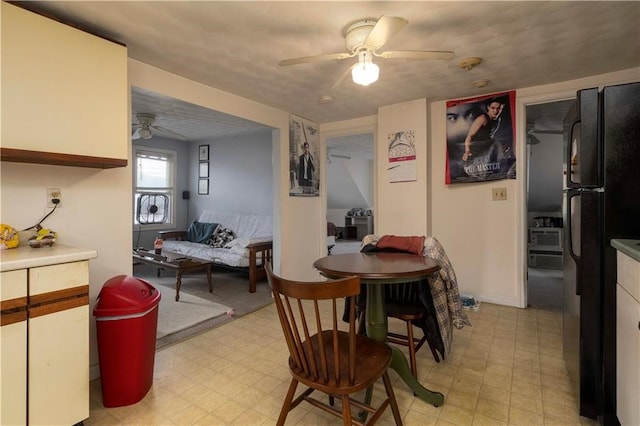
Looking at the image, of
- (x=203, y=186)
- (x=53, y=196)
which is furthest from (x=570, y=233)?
(x=203, y=186)

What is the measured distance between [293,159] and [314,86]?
110 centimetres

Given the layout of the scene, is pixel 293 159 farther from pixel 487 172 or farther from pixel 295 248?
pixel 487 172

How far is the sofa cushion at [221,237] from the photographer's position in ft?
Answer: 16.5

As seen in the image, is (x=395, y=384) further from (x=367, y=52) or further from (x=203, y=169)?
(x=203, y=169)

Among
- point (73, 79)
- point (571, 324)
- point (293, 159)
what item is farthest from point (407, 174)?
point (73, 79)

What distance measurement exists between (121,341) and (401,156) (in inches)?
119

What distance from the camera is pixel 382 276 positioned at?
1443mm

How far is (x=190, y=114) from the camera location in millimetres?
4297

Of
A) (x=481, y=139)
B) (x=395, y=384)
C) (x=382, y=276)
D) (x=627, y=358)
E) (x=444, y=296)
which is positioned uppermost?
(x=481, y=139)

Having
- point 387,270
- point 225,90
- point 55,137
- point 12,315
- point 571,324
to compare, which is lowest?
point 571,324

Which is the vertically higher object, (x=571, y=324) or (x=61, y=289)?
(x=61, y=289)

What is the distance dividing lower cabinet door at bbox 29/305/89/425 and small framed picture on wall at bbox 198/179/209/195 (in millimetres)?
4844

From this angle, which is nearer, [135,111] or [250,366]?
[250,366]

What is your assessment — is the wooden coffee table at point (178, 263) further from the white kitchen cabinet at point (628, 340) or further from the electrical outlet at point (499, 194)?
the white kitchen cabinet at point (628, 340)
